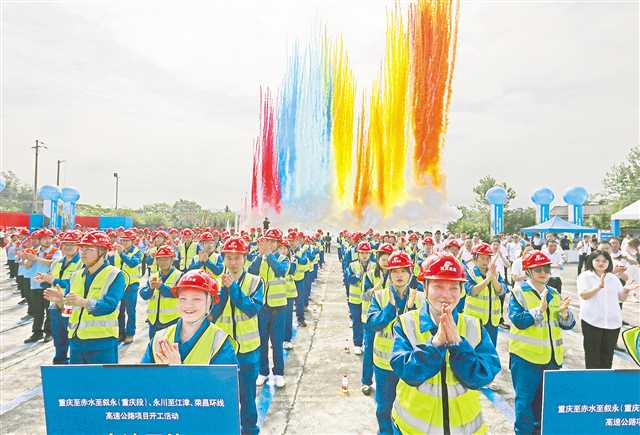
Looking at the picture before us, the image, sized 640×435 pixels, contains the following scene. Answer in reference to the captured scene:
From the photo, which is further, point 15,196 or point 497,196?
point 15,196

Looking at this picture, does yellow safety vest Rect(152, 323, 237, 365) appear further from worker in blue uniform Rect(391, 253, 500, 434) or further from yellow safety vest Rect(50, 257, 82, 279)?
yellow safety vest Rect(50, 257, 82, 279)

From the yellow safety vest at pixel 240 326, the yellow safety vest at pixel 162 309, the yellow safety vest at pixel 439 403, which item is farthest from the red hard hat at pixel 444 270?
the yellow safety vest at pixel 162 309

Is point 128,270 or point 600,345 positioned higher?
point 128,270

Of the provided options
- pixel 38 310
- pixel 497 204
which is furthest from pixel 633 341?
pixel 497 204

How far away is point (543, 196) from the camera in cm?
3138

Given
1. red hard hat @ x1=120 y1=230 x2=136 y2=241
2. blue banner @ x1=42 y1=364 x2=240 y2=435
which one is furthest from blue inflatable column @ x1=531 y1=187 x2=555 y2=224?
blue banner @ x1=42 y1=364 x2=240 y2=435

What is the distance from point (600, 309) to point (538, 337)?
190 centimetres

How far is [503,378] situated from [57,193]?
1289 inches

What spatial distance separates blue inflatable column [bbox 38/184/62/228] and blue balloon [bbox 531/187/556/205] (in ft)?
111

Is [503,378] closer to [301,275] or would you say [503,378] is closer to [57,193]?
[301,275]

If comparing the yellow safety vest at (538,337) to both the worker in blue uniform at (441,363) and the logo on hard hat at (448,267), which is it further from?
the logo on hard hat at (448,267)

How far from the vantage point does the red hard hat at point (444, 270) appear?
246 centimetres

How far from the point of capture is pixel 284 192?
51062 mm

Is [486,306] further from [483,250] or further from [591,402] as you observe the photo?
[591,402]
